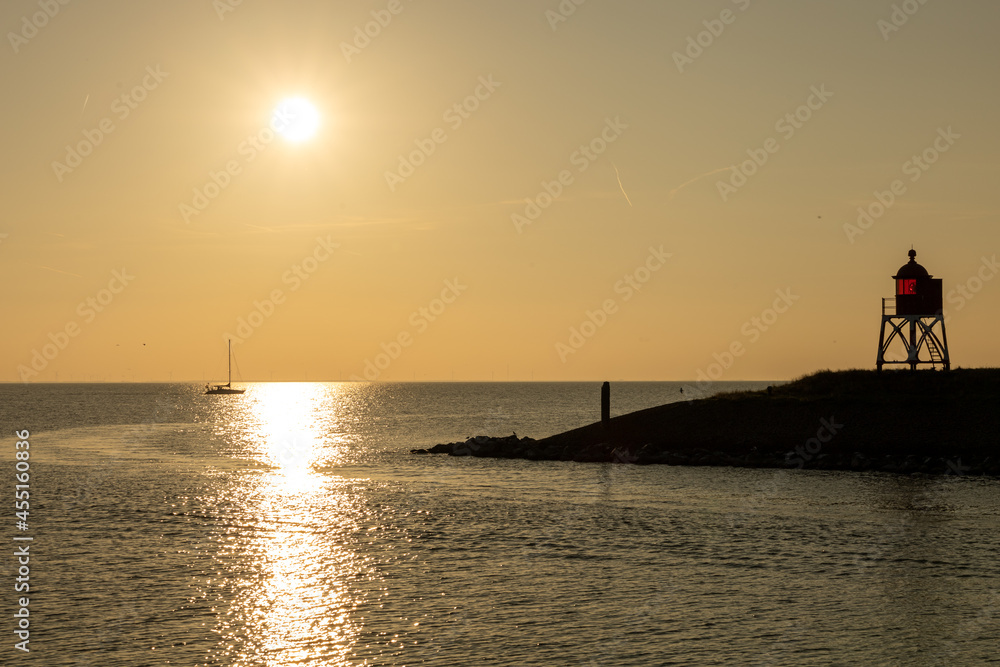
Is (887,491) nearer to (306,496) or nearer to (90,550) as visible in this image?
(306,496)

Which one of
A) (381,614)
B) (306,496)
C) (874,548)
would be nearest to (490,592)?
(381,614)

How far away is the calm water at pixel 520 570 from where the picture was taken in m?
21.3

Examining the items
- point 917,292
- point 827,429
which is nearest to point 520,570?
point 827,429

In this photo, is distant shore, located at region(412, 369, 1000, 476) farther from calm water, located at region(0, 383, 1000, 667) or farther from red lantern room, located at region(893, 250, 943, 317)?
red lantern room, located at region(893, 250, 943, 317)

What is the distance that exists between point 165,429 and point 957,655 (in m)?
115

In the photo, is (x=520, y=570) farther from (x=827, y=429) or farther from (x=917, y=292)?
(x=917, y=292)

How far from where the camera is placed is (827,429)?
61.2 m

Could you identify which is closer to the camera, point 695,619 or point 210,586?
point 695,619

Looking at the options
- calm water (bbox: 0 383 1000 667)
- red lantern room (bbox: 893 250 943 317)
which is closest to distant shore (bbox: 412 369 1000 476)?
calm water (bbox: 0 383 1000 667)

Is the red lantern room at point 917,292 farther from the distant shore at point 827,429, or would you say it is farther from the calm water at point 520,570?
the calm water at point 520,570

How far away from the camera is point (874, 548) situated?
3291cm

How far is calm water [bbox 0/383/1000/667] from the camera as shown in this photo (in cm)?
2131

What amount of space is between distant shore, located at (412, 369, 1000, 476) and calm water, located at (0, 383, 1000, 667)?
364 centimetres

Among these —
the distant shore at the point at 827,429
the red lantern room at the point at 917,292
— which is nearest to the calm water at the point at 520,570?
the distant shore at the point at 827,429
